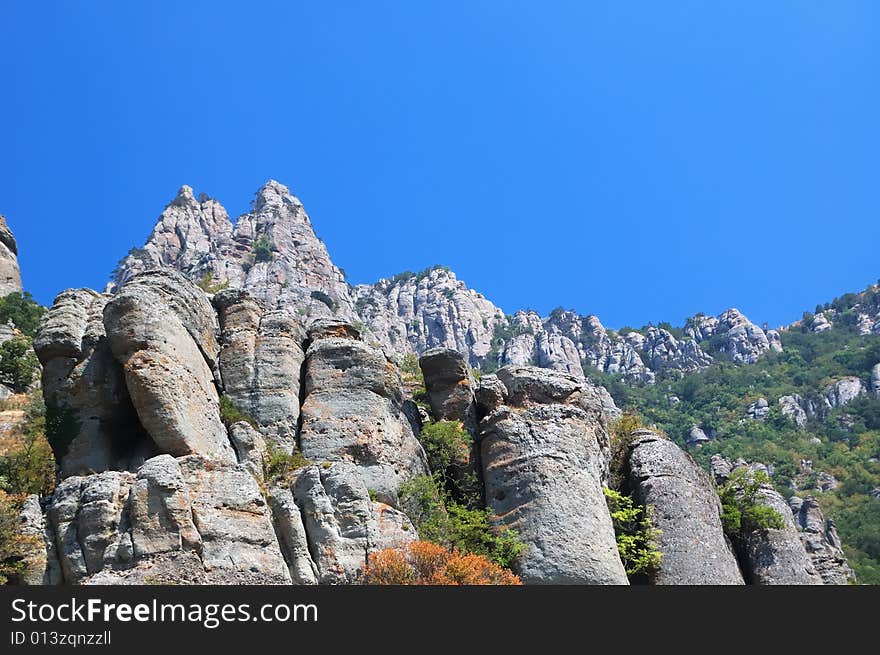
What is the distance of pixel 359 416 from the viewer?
29344 mm

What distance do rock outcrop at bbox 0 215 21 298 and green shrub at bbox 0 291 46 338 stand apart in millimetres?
3476

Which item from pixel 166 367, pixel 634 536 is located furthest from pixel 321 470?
pixel 634 536

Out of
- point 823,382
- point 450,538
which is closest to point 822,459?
point 823,382

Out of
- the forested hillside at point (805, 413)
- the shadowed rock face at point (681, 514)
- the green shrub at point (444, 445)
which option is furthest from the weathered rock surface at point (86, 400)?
the forested hillside at point (805, 413)

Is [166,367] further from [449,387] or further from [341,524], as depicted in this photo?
[449,387]

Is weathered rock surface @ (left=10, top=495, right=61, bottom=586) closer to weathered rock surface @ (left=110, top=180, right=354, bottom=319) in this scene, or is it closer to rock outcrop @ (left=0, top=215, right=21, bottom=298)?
rock outcrop @ (left=0, top=215, right=21, bottom=298)

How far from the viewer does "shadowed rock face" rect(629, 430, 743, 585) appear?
96.2 feet

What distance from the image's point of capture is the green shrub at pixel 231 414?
27961mm

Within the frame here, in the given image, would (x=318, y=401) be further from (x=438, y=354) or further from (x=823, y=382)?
(x=823, y=382)

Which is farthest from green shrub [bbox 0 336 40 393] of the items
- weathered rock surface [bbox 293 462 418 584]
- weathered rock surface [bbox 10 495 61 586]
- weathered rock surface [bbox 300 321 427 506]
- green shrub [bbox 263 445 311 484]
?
weathered rock surface [bbox 293 462 418 584]

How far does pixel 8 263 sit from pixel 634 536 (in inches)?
2008

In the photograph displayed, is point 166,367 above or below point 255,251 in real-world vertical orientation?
below

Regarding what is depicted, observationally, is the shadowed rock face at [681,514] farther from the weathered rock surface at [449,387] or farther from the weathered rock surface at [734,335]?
the weathered rock surface at [734,335]

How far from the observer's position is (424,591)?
58.1 feet
